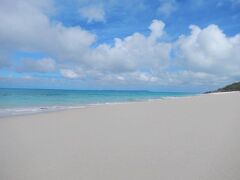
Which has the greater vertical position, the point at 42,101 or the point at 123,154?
the point at 42,101

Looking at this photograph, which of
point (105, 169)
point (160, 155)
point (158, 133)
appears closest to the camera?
point (105, 169)

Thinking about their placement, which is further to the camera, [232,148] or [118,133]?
[118,133]

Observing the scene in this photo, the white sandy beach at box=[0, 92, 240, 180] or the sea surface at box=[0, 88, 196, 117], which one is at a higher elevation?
the sea surface at box=[0, 88, 196, 117]

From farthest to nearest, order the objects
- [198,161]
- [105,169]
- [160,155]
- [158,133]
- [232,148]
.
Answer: [158,133]
[232,148]
[160,155]
[198,161]
[105,169]

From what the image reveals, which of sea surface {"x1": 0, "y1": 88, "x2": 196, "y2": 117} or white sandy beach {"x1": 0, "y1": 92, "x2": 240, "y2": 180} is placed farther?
sea surface {"x1": 0, "y1": 88, "x2": 196, "y2": 117}

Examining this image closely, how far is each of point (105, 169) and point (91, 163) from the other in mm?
324

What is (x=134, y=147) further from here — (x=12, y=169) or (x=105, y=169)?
(x=12, y=169)

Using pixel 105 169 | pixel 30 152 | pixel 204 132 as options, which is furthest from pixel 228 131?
pixel 30 152

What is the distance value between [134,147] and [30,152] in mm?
1859

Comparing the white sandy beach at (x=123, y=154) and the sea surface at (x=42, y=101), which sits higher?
the sea surface at (x=42, y=101)

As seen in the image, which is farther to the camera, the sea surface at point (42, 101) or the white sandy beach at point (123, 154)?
the sea surface at point (42, 101)

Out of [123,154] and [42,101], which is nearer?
[123,154]

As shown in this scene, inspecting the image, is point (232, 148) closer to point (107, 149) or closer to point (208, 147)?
point (208, 147)

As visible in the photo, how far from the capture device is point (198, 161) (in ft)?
11.2
